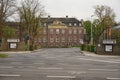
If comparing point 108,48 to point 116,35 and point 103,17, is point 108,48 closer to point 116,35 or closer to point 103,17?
point 116,35

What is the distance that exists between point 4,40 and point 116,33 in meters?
28.3

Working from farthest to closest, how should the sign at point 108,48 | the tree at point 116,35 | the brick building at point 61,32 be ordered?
the brick building at point 61,32
the sign at point 108,48
the tree at point 116,35

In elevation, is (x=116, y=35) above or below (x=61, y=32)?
below

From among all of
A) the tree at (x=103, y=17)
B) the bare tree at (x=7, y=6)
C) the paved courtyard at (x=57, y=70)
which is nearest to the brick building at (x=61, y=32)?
the tree at (x=103, y=17)

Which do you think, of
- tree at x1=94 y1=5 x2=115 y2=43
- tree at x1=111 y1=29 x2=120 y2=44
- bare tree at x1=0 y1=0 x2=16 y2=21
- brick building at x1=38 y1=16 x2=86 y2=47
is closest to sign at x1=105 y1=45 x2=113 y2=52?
tree at x1=111 y1=29 x2=120 y2=44

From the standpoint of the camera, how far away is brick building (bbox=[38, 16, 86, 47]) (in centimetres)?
13250

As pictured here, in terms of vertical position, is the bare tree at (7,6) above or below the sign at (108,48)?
above

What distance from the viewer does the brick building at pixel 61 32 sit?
132 metres

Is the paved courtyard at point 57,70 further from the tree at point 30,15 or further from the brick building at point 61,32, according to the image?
the brick building at point 61,32

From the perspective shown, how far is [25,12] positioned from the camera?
7975cm

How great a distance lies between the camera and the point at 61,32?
134 m

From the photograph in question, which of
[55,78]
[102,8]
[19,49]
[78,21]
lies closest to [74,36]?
[78,21]

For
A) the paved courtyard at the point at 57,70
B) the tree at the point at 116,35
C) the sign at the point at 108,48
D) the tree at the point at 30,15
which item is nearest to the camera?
the paved courtyard at the point at 57,70

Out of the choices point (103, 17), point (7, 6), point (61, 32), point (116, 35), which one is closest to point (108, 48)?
point (116, 35)
